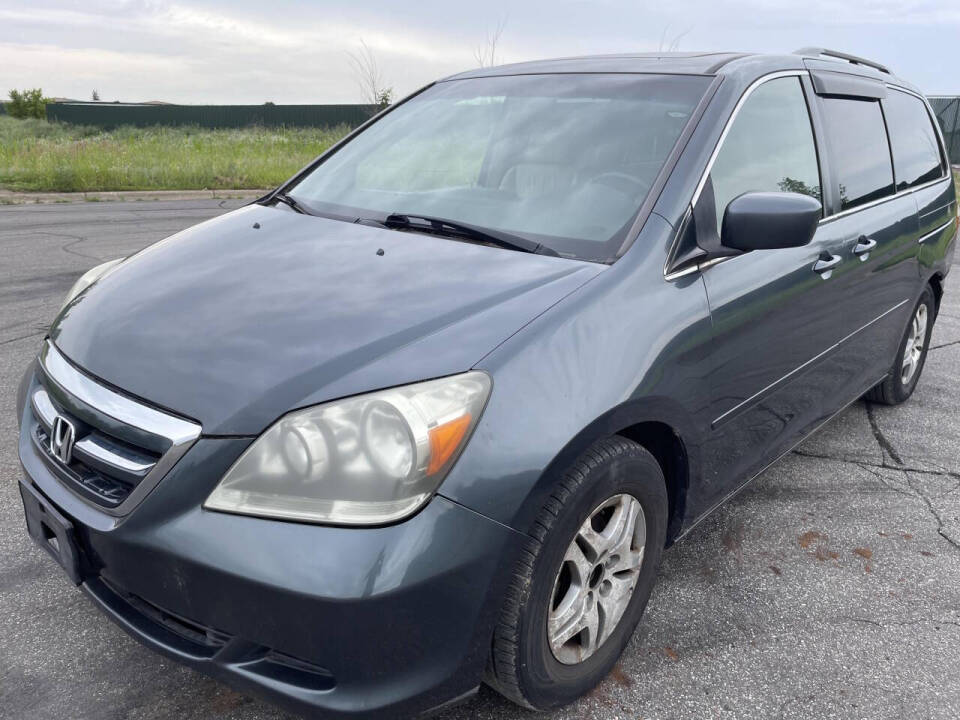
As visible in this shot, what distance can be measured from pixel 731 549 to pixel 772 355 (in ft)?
2.63

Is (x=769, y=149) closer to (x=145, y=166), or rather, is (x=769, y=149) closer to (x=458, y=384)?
(x=458, y=384)

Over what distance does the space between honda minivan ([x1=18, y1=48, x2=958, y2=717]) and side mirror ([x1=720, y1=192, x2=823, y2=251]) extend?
0.03ft

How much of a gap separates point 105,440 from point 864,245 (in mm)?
2974

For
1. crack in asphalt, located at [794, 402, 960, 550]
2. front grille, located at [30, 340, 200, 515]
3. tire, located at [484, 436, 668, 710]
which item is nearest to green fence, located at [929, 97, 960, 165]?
crack in asphalt, located at [794, 402, 960, 550]

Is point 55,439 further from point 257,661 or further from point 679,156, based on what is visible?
point 679,156

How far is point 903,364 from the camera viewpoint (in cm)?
465

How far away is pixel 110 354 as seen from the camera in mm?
2141

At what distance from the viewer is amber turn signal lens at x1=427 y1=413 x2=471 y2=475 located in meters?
1.77

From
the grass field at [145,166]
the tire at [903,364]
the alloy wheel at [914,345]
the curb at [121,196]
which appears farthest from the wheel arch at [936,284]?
the grass field at [145,166]

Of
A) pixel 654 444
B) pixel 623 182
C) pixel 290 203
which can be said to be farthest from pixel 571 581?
pixel 290 203

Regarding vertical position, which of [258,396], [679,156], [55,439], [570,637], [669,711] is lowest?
[669,711]

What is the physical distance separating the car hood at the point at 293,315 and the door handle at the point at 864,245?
1.67m

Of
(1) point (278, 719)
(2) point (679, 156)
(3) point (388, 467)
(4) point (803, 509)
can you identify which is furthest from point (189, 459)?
(4) point (803, 509)

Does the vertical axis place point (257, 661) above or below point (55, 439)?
below
